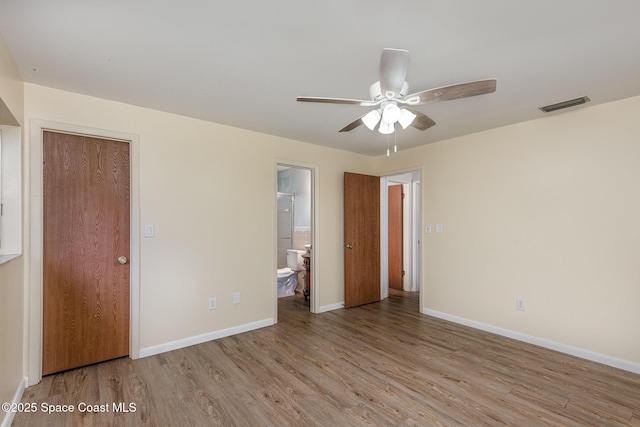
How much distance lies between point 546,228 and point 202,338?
12.3 feet

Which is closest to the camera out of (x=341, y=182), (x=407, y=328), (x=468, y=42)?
(x=468, y=42)

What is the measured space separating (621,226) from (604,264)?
366 millimetres

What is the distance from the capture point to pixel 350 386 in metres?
2.37

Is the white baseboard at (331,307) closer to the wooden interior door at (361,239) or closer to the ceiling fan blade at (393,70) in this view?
the wooden interior door at (361,239)

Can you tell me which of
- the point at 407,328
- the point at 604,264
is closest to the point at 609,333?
the point at 604,264

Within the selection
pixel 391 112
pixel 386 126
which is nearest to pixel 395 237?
pixel 386 126

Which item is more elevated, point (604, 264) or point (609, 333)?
point (604, 264)

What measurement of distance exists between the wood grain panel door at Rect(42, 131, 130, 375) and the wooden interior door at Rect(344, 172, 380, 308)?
274cm

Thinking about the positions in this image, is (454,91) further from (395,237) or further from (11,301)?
(395,237)

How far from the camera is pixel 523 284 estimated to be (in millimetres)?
3273

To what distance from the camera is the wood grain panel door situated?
98.8 inches

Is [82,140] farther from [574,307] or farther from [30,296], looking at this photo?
[574,307]

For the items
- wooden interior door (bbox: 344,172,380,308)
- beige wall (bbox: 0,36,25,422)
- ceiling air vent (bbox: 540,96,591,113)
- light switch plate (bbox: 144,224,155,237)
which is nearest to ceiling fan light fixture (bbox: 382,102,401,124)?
ceiling air vent (bbox: 540,96,591,113)

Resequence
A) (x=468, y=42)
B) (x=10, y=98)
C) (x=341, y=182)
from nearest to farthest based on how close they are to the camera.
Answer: (x=468, y=42), (x=10, y=98), (x=341, y=182)
